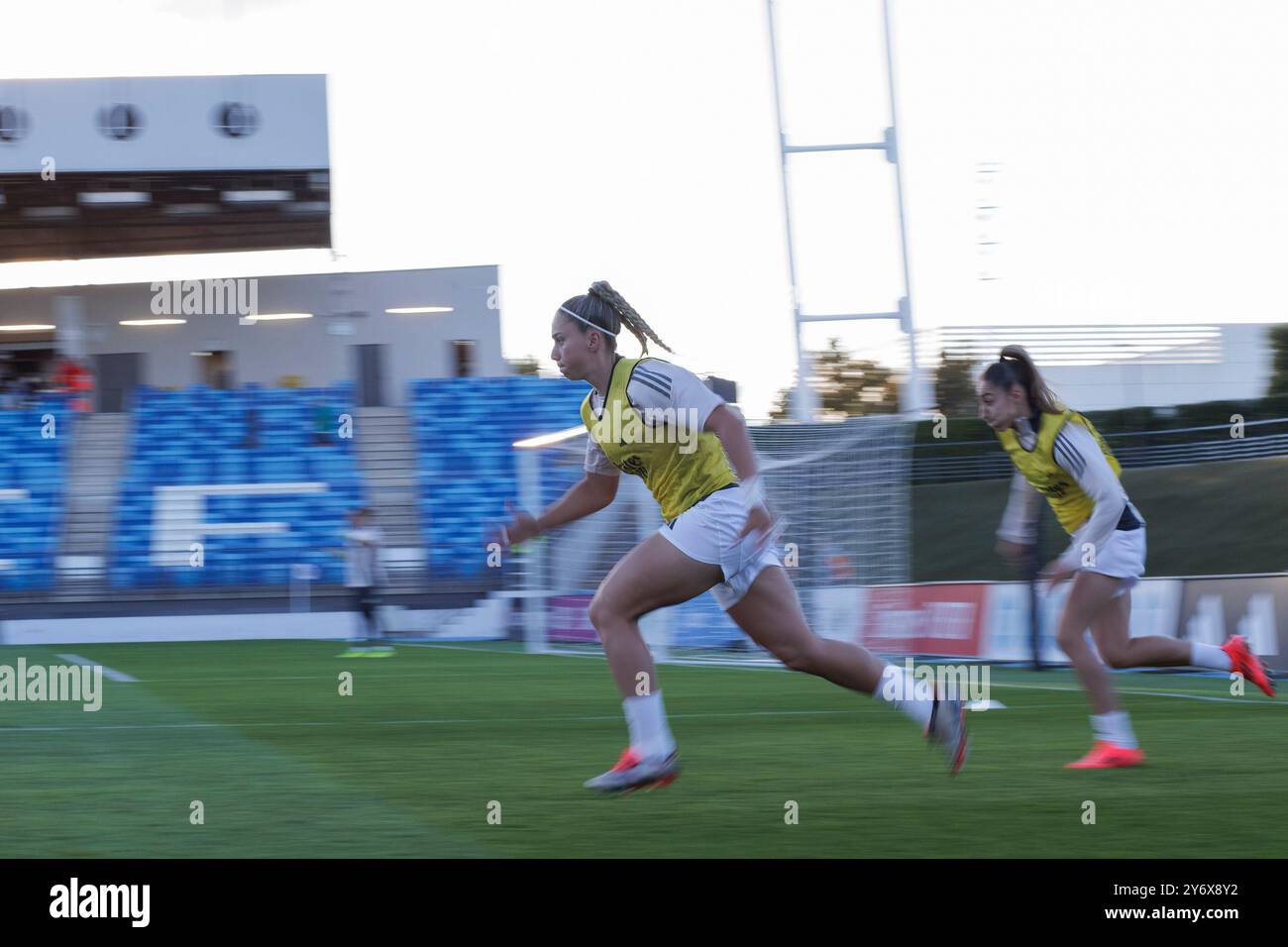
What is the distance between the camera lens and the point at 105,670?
15.1m

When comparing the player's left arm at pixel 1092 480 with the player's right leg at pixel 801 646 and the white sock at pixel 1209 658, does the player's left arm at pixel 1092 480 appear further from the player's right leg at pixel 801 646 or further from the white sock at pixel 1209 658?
the white sock at pixel 1209 658

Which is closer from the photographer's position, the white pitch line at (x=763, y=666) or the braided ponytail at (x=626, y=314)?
the braided ponytail at (x=626, y=314)

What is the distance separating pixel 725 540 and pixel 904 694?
3.26 ft

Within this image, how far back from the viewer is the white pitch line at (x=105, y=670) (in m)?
13.7

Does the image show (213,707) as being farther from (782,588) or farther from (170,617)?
(170,617)

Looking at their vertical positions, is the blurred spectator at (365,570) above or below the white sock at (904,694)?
above

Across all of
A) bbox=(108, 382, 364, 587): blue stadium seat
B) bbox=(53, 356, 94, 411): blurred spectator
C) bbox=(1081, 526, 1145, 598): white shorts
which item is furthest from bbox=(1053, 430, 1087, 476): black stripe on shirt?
bbox=(53, 356, 94, 411): blurred spectator

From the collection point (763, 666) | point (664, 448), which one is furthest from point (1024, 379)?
point (763, 666)

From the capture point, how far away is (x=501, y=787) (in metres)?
6.19

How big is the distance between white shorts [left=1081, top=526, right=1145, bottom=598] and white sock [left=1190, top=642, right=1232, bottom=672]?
3.89ft

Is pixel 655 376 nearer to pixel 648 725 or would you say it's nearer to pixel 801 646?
pixel 801 646

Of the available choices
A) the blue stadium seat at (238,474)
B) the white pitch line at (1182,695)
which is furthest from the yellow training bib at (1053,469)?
the blue stadium seat at (238,474)

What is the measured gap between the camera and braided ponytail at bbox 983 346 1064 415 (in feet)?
21.4

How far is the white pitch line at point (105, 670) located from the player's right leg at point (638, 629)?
28.7 feet
